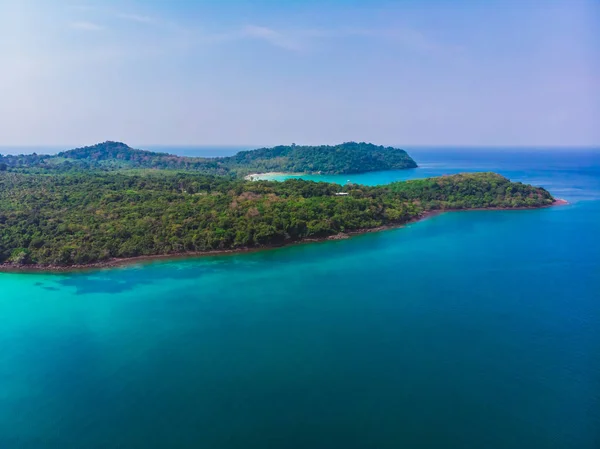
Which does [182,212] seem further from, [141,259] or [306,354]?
[306,354]

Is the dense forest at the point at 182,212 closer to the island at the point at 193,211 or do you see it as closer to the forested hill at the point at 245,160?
the island at the point at 193,211

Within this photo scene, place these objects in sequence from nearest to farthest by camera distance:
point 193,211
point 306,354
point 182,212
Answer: point 306,354 → point 182,212 → point 193,211

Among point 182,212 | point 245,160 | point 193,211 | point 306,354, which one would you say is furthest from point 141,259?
point 245,160

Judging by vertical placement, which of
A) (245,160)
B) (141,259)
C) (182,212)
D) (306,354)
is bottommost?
(306,354)

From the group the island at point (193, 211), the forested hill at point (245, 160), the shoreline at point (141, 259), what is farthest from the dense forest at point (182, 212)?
the forested hill at point (245, 160)

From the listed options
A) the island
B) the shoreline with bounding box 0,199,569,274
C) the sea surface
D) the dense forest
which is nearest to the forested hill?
the island

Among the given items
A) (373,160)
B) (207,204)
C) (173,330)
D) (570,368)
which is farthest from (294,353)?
(373,160)
